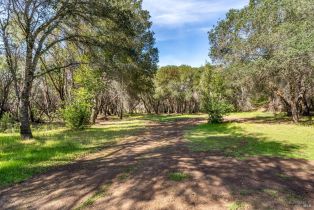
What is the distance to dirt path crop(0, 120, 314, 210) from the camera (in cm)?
490

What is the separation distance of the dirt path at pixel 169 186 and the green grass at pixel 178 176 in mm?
114

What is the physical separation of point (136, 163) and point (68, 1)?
8.62 metres

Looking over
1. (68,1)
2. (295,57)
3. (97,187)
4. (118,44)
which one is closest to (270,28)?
(295,57)

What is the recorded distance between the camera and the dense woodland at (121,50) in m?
13.4

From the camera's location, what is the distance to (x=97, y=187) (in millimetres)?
5859

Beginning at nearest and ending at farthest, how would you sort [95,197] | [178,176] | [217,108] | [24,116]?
1. [95,197]
2. [178,176]
3. [24,116]
4. [217,108]

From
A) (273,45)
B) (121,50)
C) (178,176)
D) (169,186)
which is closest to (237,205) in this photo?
(169,186)

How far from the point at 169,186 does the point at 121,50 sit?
9.70 metres

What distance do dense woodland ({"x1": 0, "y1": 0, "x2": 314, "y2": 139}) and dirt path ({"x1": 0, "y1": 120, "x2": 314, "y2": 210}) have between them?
763 cm

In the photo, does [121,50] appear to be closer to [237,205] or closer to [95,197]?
[95,197]

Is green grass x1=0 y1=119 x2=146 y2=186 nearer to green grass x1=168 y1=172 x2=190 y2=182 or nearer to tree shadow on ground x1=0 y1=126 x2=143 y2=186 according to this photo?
tree shadow on ground x1=0 y1=126 x2=143 y2=186

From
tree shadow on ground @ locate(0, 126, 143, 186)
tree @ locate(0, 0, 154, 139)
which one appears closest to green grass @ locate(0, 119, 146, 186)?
tree shadow on ground @ locate(0, 126, 143, 186)

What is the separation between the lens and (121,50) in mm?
14008

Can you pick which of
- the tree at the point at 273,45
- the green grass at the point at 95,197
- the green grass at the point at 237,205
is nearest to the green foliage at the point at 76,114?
the tree at the point at 273,45
